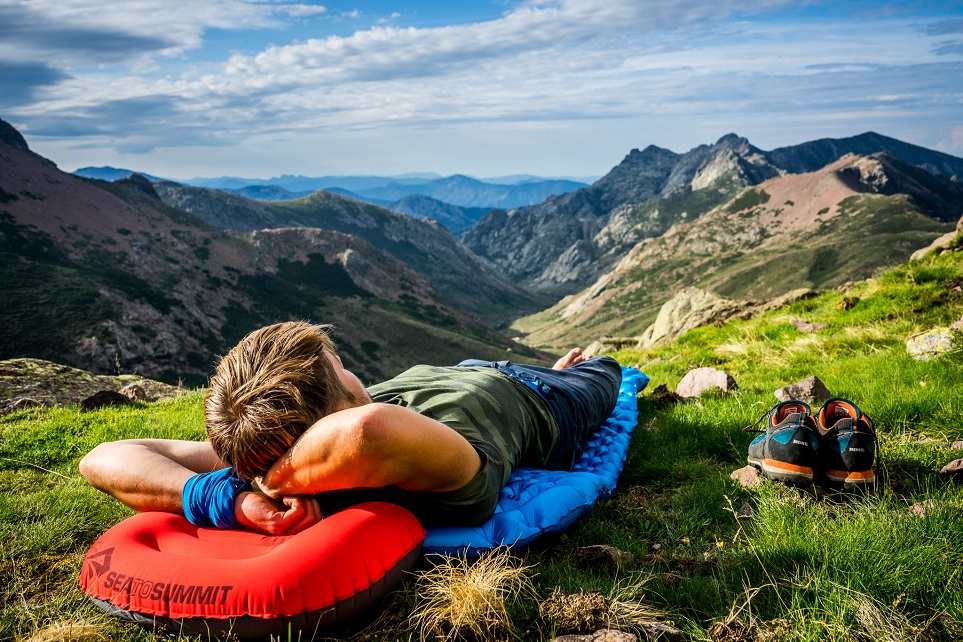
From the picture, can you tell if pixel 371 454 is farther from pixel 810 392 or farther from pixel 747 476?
pixel 810 392

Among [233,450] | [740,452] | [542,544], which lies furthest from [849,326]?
[233,450]

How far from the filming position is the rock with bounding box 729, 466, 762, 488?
Result: 4.82m

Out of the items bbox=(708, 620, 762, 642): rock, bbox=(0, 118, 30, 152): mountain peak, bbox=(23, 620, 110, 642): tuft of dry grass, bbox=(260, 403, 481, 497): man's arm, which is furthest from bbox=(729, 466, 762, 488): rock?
bbox=(0, 118, 30, 152): mountain peak

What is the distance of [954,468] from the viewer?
170 inches

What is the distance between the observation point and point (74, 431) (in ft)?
25.4

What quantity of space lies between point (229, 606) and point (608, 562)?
245 cm

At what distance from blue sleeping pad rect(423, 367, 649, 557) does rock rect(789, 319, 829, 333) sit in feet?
22.6

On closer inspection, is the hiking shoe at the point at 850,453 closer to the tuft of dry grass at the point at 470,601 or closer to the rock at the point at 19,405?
the tuft of dry grass at the point at 470,601

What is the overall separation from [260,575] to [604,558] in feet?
7.42

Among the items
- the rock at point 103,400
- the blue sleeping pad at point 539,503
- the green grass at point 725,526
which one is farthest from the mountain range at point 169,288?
the blue sleeping pad at point 539,503

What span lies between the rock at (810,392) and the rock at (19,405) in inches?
448

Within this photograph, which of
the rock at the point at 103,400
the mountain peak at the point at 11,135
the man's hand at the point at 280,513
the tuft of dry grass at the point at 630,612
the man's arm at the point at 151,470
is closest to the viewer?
the tuft of dry grass at the point at 630,612

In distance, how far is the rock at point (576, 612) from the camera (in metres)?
3.04

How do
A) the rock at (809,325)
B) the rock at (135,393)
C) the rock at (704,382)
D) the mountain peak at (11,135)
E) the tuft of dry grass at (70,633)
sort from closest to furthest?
the tuft of dry grass at (70,633), the rock at (704,382), the rock at (135,393), the rock at (809,325), the mountain peak at (11,135)
